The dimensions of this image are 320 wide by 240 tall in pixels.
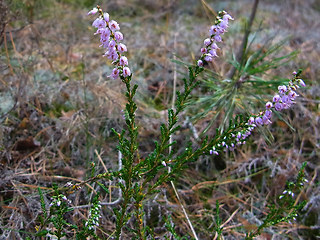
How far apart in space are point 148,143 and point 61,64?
1596mm

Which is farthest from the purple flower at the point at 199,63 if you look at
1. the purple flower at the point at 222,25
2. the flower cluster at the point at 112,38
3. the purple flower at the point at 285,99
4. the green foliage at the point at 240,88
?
the green foliage at the point at 240,88

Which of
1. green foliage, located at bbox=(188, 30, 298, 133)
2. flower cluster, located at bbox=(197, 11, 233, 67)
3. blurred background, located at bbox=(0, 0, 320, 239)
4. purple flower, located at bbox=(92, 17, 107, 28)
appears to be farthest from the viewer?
green foliage, located at bbox=(188, 30, 298, 133)

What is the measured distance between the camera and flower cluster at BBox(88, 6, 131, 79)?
1171 mm

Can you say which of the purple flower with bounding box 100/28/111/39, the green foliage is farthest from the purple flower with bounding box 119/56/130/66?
the green foliage

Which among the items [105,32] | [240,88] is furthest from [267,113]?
[240,88]

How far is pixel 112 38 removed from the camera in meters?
1.20

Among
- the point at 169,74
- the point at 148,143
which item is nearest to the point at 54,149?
the point at 148,143

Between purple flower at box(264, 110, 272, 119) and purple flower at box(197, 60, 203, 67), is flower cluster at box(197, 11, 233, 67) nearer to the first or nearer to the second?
purple flower at box(197, 60, 203, 67)

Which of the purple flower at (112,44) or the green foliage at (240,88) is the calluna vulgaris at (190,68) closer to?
the purple flower at (112,44)

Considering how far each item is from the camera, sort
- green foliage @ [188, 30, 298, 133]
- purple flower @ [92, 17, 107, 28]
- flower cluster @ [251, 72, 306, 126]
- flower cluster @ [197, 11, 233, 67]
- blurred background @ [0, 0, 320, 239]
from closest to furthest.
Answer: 1. purple flower @ [92, 17, 107, 28]
2. flower cluster @ [197, 11, 233, 67]
3. flower cluster @ [251, 72, 306, 126]
4. blurred background @ [0, 0, 320, 239]
5. green foliage @ [188, 30, 298, 133]

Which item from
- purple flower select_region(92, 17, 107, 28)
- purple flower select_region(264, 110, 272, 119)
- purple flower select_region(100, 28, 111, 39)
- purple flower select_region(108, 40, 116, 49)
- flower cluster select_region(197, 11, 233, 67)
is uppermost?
flower cluster select_region(197, 11, 233, 67)

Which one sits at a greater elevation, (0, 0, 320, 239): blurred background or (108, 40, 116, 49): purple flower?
(108, 40, 116, 49): purple flower

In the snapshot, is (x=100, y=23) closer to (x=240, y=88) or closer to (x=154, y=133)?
(x=154, y=133)

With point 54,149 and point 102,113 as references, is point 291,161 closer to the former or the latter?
point 102,113
